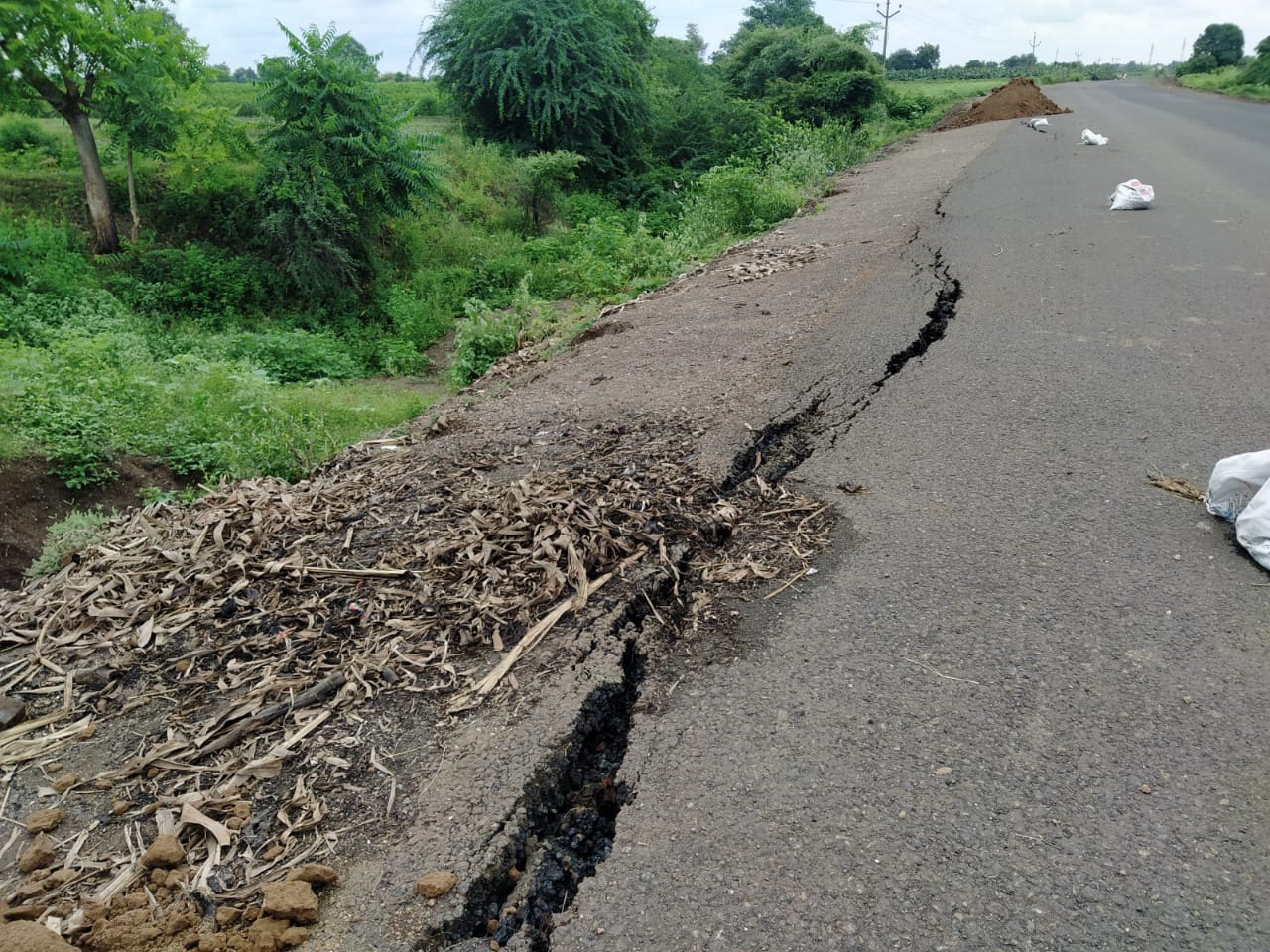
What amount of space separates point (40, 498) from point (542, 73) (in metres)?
16.9

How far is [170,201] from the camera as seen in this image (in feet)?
50.5

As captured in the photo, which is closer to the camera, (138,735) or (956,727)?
(956,727)

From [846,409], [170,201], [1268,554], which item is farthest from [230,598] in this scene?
[170,201]

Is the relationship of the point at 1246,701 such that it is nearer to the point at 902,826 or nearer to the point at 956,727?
the point at 956,727

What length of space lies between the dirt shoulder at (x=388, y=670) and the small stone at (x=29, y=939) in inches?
3.2

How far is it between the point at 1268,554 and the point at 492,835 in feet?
9.64

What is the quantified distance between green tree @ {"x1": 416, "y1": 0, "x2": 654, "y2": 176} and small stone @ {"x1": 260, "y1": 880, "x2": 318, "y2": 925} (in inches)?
809

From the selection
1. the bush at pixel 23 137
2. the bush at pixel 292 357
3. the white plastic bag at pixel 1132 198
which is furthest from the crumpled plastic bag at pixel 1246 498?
the bush at pixel 23 137

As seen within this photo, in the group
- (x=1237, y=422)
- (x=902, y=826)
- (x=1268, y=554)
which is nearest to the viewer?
(x=902, y=826)

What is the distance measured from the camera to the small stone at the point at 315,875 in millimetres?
2080

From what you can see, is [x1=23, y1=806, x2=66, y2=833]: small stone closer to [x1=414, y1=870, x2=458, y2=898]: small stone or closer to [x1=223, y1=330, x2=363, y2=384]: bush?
[x1=414, y1=870, x2=458, y2=898]: small stone

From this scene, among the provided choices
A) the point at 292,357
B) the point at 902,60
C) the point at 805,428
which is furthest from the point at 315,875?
the point at 902,60

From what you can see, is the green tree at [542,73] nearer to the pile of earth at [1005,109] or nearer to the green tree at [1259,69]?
→ the pile of earth at [1005,109]

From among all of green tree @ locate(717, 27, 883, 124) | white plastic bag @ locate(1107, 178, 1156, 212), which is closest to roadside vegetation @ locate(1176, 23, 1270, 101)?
green tree @ locate(717, 27, 883, 124)
